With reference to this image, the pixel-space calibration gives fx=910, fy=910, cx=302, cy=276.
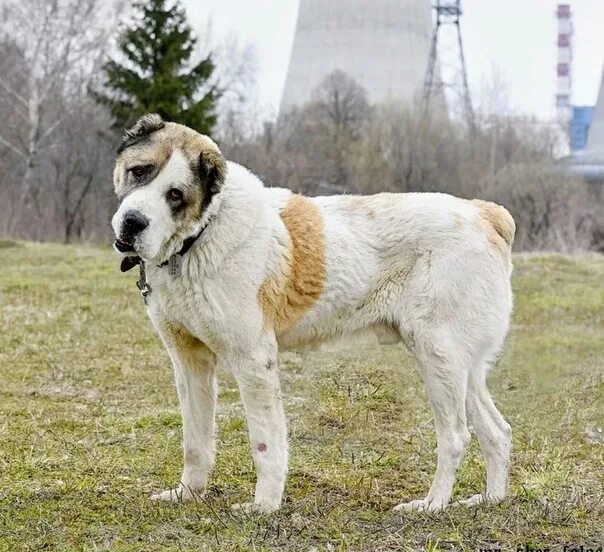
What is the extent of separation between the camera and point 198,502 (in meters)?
4.50

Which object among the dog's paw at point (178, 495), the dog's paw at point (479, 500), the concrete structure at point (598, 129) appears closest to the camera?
the dog's paw at point (479, 500)

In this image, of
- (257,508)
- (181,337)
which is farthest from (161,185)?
(257,508)

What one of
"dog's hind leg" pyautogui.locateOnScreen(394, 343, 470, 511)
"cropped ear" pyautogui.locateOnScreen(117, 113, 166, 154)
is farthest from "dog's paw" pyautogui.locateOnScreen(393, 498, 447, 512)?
"cropped ear" pyautogui.locateOnScreen(117, 113, 166, 154)

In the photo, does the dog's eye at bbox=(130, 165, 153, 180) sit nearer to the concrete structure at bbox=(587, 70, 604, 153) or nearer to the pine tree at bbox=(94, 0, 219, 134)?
the pine tree at bbox=(94, 0, 219, 134)

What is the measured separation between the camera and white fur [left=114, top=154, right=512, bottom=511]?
4.25 metres

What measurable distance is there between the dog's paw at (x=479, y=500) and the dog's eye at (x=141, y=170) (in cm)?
221

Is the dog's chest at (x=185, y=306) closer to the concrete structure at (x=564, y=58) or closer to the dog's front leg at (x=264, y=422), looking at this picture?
the dog's front leg at (x=264, y=422)

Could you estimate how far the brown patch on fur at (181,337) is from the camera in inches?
170

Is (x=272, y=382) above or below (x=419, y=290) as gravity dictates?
below

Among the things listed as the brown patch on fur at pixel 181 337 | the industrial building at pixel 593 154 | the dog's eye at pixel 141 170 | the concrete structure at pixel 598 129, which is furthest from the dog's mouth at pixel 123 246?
the concrete structure at pixel 598 129

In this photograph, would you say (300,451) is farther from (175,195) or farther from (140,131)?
(140,131)

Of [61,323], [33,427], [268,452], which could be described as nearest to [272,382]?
[268,452]

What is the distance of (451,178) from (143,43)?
1287cm

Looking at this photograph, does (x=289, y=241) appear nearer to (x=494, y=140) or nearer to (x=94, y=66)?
(x=94, y=66)
